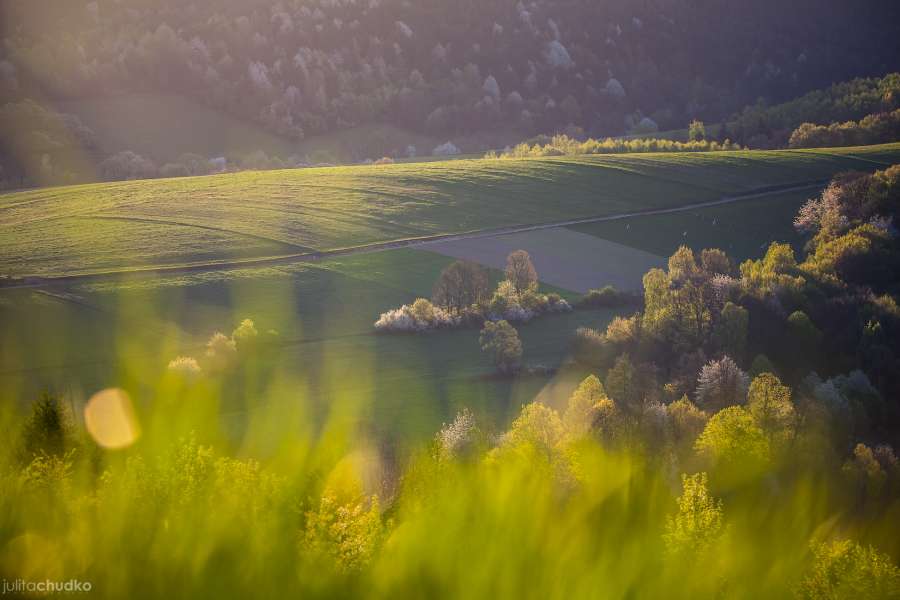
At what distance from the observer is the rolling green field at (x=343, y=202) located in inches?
3388

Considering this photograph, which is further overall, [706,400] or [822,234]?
[822,234]

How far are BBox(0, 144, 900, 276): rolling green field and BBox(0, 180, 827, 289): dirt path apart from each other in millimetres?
1140

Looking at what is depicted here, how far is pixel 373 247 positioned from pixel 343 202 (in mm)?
17144

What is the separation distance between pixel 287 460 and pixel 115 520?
1270 centimetres

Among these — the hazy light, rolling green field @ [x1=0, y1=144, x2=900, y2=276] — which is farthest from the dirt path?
the hazy light

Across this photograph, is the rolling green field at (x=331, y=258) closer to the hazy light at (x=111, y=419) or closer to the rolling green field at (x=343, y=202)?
the rolling green field at (x=343, y=202)

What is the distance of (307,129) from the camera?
190 m

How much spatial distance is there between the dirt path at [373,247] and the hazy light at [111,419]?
2359cm

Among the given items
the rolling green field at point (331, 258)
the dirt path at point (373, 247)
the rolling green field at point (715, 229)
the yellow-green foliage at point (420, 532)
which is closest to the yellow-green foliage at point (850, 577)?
the yellow-green foliage at point (420, 532)

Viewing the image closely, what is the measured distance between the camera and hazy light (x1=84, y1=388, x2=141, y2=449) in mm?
43469

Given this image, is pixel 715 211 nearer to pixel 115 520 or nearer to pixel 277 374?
pixel 277 374

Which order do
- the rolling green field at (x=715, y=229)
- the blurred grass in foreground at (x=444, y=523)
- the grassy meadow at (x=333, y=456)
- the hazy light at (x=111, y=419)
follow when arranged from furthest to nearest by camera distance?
the rolling green field at (x=715, y=229)
the hazy light at (x=111, y=419)
the grassy meadow at (x=333, y=456)
the blurred grass in foreground at (x=444, y=523)

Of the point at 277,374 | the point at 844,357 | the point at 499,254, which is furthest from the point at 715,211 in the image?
the point at 277,374

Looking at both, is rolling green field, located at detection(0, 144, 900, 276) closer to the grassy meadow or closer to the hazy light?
the grassy meadow
